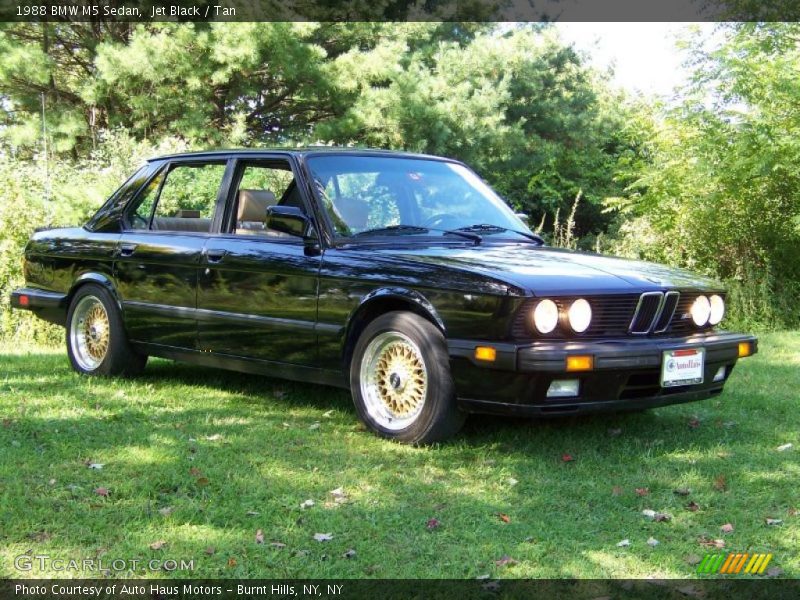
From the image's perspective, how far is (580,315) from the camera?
4750 mm

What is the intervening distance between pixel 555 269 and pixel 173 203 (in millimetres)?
3206

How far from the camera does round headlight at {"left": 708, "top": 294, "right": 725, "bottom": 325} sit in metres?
5.49

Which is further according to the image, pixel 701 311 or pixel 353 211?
pixel 353 211

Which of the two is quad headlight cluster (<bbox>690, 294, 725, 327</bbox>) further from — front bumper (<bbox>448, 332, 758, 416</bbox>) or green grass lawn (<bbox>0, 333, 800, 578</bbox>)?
green grass lawn (<bbox>0, 333, 800, 578</bbox>)

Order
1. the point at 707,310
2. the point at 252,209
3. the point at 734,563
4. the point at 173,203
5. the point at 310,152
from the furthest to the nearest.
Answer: the point at 173,203 < the point at 252,209 < the point at 310,152 < the point at 707,310 < the point at 734,563

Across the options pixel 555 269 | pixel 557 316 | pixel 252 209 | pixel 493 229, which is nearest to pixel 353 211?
pixel 252 209

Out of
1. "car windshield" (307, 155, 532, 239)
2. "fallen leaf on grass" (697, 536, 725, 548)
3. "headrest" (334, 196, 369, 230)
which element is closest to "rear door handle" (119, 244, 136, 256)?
"car windshield" (307, 155, 532, 239)

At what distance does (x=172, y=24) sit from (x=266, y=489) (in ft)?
49.7

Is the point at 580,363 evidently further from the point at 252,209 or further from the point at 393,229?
the point at 252,209

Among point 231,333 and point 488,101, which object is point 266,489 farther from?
point 488,101

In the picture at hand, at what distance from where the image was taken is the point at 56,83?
20.7 metres

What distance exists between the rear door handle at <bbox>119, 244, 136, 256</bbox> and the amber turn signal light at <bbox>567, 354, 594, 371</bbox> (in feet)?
11.5

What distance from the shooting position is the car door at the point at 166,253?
6.31 meters

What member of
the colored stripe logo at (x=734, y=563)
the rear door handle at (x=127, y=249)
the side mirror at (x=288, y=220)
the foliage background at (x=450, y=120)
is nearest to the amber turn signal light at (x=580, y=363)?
the colored stripe logo at (x=734, y=563)
